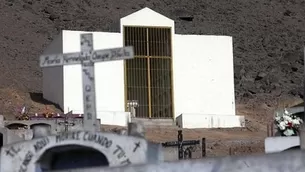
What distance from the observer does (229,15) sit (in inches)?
2640

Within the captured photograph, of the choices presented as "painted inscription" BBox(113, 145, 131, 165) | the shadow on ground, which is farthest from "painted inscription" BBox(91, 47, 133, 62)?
the shadow on ground

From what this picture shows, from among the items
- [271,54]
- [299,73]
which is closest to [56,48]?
[299,73]

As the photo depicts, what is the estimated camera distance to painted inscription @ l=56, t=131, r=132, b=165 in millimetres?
12195

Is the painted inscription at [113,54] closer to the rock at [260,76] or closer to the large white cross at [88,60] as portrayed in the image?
the large white cross at [88,60]

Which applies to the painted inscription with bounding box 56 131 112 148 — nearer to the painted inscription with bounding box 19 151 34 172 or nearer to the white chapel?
the painted inscription with bounding box 19 151 34 172

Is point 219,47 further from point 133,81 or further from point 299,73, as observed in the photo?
point 299,73

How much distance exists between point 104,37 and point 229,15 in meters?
36.4

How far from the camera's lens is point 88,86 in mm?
13234

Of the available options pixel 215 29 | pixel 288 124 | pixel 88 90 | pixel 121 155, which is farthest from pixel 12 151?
pixel 215 29

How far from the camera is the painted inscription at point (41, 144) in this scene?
12.5 m

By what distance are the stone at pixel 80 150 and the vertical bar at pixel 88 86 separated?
16.7 inches

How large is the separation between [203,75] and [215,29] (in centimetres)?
3035

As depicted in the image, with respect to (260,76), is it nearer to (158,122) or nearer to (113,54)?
(158,122)

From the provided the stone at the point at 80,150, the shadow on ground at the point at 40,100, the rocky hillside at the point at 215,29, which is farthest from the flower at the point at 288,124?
the rocky hillside at the point at 215,29
